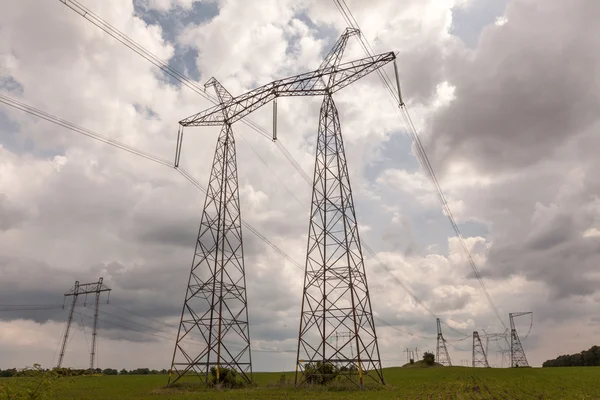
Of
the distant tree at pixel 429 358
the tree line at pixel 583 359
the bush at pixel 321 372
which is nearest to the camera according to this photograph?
the bush at pixel 321 372

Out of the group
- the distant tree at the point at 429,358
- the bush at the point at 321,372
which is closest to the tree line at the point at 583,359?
the distant tree at the point at 429,358

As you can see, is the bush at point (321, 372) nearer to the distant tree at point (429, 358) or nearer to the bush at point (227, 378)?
the bush at point (227, 378)

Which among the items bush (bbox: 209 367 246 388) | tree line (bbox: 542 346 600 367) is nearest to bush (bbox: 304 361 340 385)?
bush (bbox: 209 367 246 388)

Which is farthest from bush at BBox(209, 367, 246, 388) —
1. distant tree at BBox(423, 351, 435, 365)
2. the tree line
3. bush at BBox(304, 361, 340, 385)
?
the tree line

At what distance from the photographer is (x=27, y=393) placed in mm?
14305

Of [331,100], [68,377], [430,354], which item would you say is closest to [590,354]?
[430,354]

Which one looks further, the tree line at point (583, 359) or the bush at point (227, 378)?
the tree line at point (583, 359)

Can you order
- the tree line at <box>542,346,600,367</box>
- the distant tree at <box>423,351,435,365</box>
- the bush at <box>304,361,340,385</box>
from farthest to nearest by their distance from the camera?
the tree line at <box>542,346,600,367</box> → the distant tree at <box>423,351,435,365</box> → the bush at <box>304,361,340,385</box>

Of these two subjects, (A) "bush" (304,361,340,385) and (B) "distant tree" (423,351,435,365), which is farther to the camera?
(B) "distant tree" (423,351,435,365)

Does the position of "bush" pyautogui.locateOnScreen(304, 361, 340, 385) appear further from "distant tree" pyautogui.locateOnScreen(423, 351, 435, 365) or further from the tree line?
the tree line

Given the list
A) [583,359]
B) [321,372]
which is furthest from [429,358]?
[321,372]

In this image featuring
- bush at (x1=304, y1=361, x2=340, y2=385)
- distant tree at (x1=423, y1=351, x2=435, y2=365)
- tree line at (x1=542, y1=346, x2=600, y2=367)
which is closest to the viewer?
bush at (x1=304, y1=361, x2=340, y2=385)

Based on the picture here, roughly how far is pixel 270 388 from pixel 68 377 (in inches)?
1285

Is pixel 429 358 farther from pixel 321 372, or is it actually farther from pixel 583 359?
pixel 321 372
